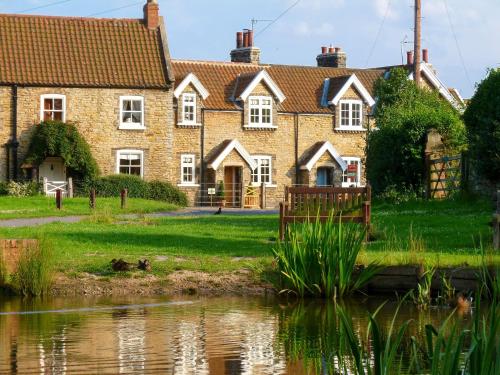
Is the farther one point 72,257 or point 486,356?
point 72,257

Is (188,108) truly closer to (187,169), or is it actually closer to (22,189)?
(187,169)

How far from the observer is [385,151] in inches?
1683

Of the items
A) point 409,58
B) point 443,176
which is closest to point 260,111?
point 409,58

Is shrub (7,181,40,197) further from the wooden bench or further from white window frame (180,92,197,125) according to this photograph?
the wooden bench

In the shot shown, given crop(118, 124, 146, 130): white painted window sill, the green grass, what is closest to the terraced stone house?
crop(118, 124, 146, 130): white painted window sill

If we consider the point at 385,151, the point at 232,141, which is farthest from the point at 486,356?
the point at 232,141

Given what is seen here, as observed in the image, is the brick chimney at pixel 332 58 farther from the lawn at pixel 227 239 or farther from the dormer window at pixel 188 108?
the lawn at pixel 227 239

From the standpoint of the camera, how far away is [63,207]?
43844 mm

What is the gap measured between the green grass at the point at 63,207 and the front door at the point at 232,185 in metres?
10.0

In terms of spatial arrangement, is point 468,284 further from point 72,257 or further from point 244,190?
point 244,190

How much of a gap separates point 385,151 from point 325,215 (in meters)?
18.6

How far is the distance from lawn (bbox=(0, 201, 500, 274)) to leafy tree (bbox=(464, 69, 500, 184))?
1.23 m

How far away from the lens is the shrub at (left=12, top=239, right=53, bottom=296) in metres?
19.8

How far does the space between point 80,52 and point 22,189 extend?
8472mm
